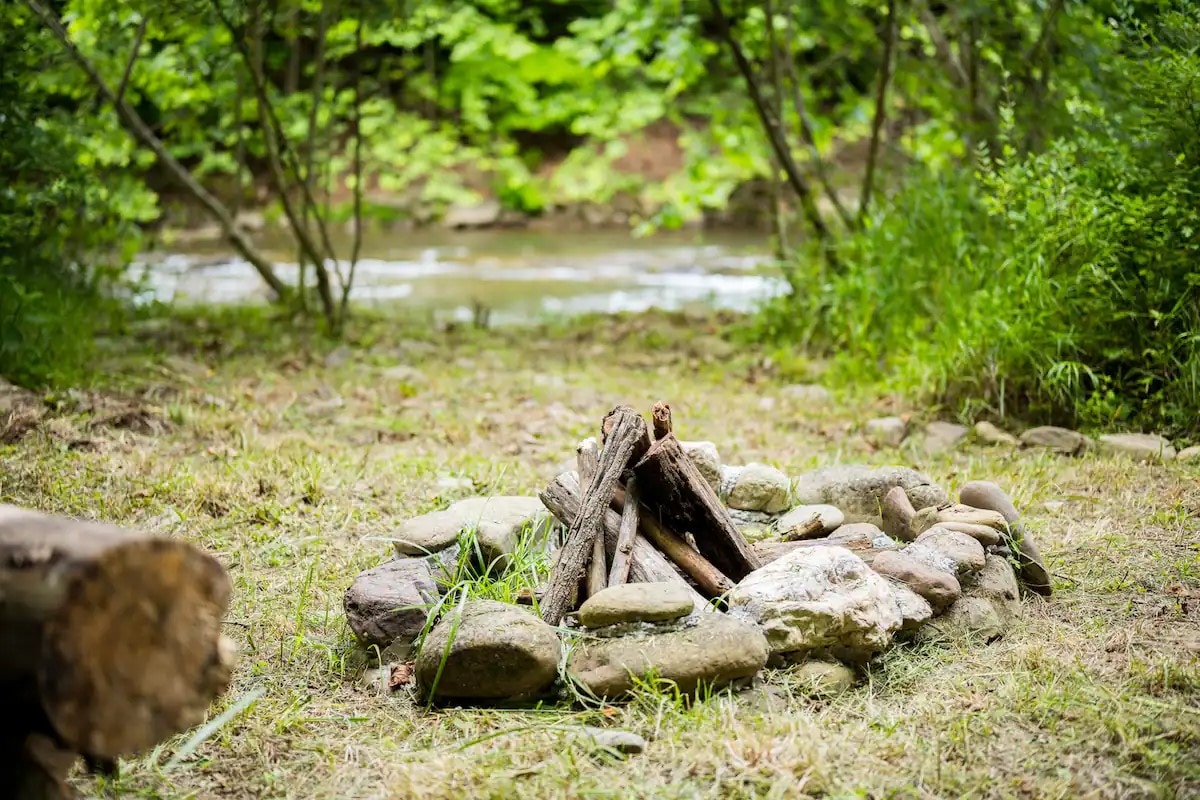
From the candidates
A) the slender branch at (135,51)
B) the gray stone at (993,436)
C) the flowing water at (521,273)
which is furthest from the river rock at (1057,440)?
the slender branch at (135,51)

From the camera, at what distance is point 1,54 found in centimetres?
435

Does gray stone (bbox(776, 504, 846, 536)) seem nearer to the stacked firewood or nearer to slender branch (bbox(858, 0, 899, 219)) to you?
the stacked firewood

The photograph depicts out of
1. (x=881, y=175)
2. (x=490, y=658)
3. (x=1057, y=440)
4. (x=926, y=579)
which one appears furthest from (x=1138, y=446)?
(x=881, y=175)

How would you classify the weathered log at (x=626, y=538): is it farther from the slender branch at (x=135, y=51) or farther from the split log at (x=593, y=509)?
the slender branch at (x=135, y=51)

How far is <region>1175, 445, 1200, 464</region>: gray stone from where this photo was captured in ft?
11.0

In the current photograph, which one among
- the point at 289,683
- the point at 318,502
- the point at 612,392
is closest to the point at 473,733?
the point at 289,683

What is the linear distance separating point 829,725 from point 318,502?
184 centimetres

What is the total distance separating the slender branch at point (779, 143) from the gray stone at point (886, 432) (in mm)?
1995

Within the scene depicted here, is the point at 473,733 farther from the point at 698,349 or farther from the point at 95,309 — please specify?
the point at 95,309

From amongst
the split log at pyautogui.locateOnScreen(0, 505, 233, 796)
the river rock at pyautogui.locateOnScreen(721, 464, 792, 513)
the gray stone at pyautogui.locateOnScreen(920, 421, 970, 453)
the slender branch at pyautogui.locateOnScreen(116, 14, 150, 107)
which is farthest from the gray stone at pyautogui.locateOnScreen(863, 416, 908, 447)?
the slender branch at pyautogui.locateOnScreen(116, 14, 150, 107)

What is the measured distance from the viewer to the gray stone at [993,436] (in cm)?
378

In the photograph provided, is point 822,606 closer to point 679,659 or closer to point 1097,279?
point 679,659

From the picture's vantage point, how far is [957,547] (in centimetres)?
242

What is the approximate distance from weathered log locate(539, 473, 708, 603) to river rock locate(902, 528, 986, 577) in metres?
0.63
